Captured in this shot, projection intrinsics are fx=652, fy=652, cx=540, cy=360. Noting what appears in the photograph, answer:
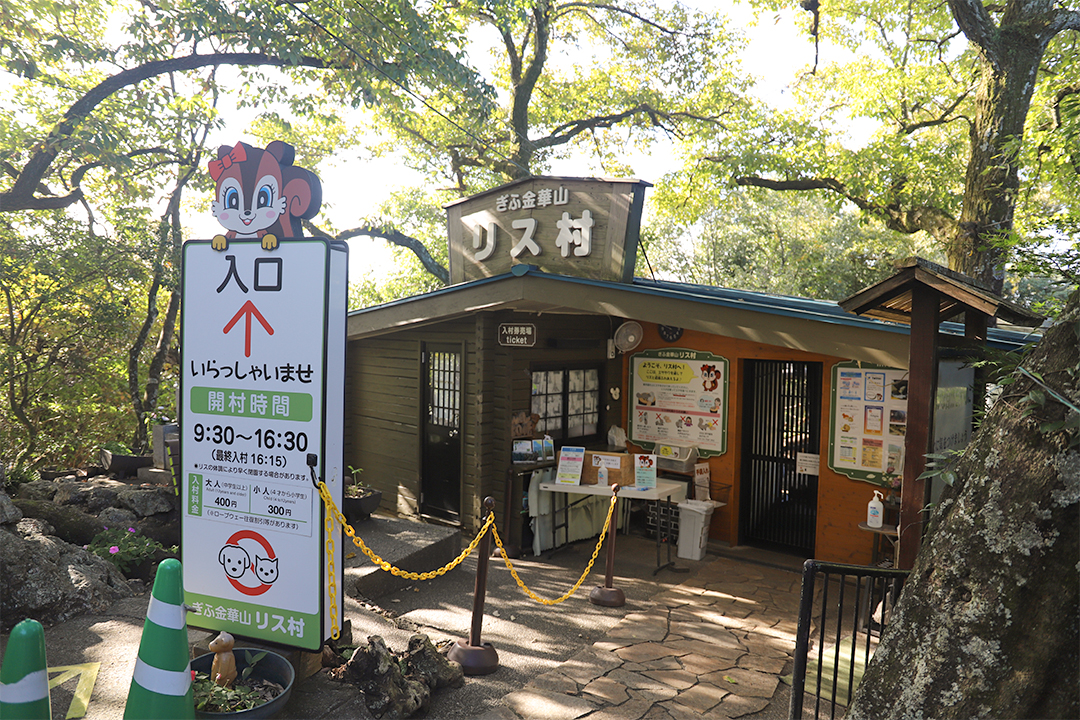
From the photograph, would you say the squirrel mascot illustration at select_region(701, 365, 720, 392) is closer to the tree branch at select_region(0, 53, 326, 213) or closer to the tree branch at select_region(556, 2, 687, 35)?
the tree branch at select_region(0, 53, 326, 213)

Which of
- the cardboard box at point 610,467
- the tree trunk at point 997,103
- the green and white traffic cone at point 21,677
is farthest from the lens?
the tree trunk at point 997,103

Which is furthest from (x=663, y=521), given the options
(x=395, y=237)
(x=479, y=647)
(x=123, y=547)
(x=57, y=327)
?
(x=395, y=237)

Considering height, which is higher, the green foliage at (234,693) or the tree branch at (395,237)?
the tree branch at (395,237)

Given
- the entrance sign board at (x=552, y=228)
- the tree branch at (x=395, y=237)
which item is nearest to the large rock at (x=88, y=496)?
the entrance sign board at (x=552, y=228)

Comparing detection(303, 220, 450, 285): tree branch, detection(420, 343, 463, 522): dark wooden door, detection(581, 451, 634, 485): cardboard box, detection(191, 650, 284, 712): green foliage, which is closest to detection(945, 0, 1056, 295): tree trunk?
detection(581, 451, 634, 485): cardboard box

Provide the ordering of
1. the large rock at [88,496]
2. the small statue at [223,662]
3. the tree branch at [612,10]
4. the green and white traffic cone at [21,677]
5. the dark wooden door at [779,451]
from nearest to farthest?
1. the green and white traffic cone at [21,677]
2. the small statue at [223,662]
3. the large rock at [88,496]
4. the dark wooden door at [779,451]
5. the tree branch at [612,10]

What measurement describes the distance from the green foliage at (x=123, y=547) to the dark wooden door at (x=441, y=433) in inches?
133

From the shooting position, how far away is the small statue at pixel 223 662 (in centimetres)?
419

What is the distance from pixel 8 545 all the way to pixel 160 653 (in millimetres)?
3086

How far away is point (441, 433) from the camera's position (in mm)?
9180

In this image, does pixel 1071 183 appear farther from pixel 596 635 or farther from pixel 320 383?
pixel 320 383

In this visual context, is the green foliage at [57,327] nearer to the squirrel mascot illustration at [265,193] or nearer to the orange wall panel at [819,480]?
the squirrel mascot illustration at [265,193]

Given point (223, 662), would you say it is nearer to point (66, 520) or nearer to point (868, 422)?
point (66, 520)

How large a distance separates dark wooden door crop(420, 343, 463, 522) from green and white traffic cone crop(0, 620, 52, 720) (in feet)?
19.4
